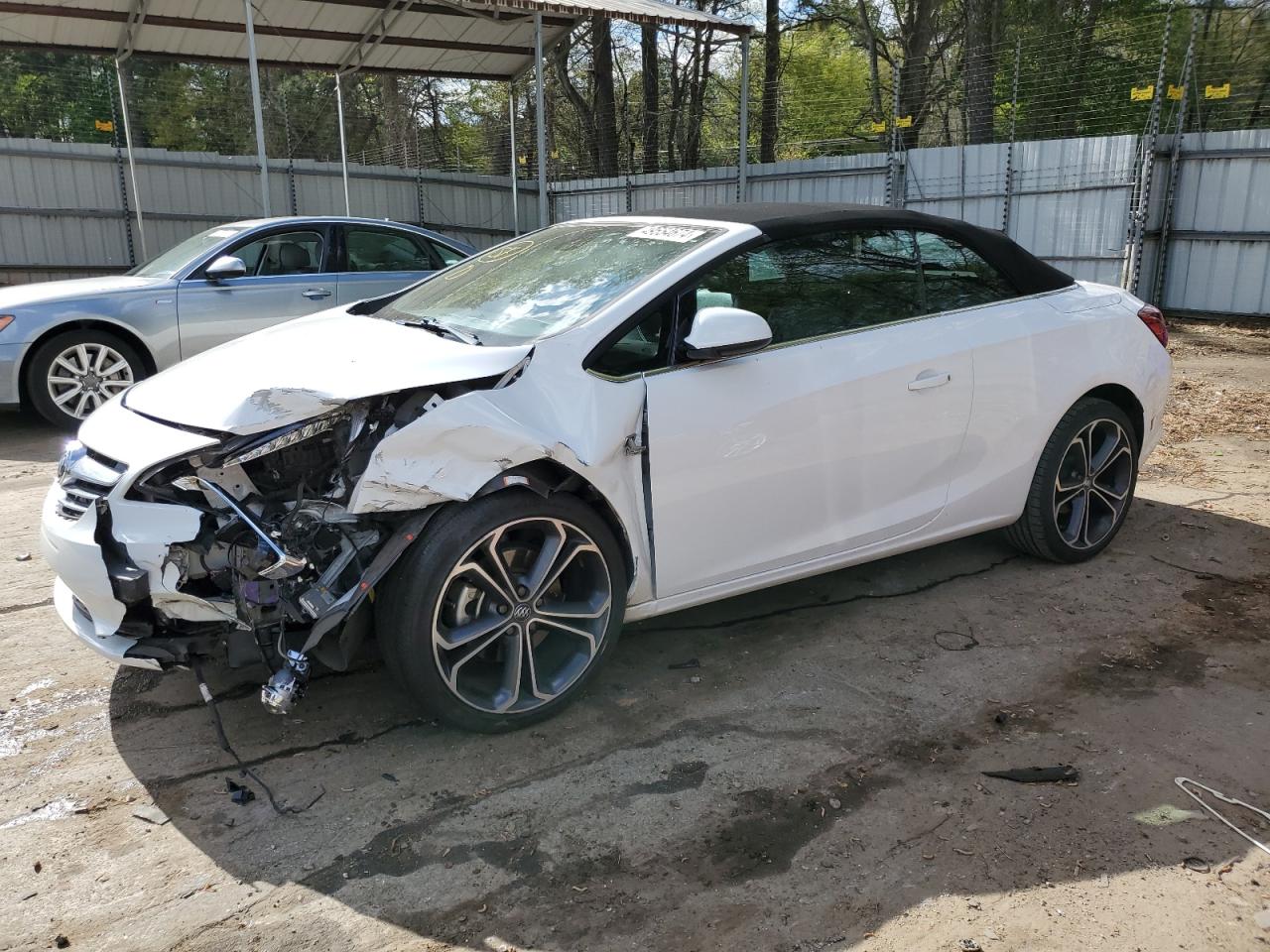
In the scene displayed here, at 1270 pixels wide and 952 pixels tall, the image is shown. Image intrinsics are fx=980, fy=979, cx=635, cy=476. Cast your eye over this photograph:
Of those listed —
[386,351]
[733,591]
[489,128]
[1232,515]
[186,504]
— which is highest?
[489,128]

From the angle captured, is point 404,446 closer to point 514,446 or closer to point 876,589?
point 514,446

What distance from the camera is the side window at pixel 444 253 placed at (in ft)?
27.7

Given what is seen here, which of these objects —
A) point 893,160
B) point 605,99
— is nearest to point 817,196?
point 893,160

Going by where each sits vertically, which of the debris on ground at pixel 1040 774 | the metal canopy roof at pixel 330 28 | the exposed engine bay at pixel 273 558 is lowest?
the debris on ground at pixel 1040 774

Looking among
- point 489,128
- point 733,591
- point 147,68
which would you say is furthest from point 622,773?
point 147,68

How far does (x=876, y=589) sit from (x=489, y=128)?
63.7ft

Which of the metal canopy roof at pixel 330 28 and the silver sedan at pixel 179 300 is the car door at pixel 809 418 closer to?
the silver sedan at pixel 179 300

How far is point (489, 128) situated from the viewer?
21.4 m

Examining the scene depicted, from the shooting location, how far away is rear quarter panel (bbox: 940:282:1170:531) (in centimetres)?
394

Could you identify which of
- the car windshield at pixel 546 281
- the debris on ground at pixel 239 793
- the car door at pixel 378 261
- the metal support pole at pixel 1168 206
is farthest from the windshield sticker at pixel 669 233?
the metal support pole at pixel 1168 206

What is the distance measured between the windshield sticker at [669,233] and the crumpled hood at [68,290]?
5.01 meters

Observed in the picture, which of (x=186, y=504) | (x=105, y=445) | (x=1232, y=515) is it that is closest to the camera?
(x=186, y=504)

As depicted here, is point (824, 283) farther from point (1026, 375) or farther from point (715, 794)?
point (715, 794)

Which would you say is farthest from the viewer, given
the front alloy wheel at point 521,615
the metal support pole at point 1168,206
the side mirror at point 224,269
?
the metal support pole at point 1168,206
